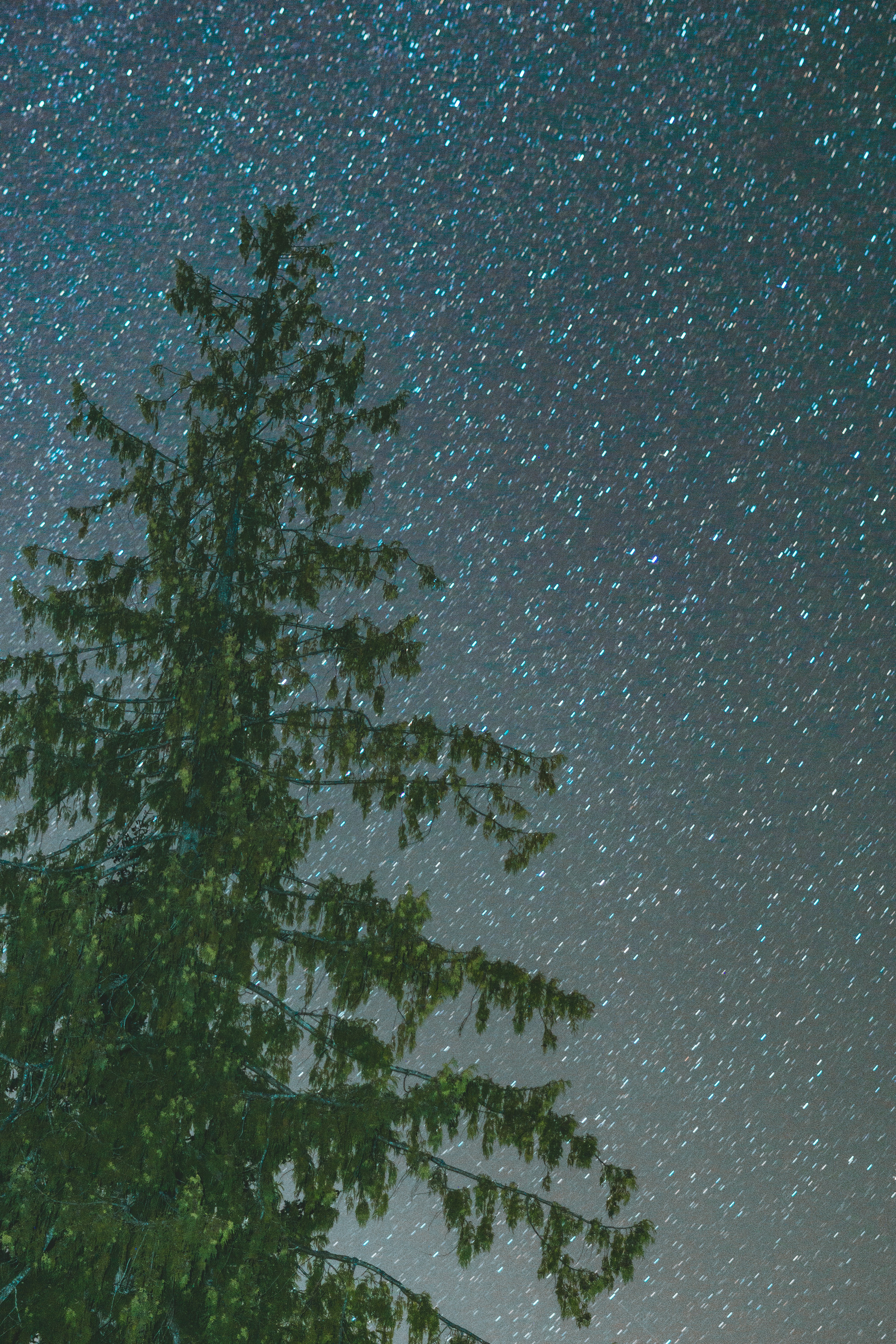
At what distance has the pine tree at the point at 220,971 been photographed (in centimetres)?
693

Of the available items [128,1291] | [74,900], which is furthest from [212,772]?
[128,1291]

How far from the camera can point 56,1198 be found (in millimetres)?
6656

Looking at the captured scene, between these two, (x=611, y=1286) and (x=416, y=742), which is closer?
(x=611, y=1286)

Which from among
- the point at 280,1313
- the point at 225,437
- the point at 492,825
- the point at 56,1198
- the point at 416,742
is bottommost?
the point at 280,1313

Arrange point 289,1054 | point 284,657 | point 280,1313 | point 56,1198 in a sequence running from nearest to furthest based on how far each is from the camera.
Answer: point 56,1198
point 280,1313
point 289,1054
point 284,657

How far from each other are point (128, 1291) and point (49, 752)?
11.3 feet

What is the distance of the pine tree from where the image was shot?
6934mm

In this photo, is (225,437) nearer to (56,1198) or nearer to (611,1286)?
(56,1198)

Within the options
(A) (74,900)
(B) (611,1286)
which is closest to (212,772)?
(A) (74,900)

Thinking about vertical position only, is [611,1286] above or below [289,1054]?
below

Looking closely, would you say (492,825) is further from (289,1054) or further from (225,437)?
(225,437)

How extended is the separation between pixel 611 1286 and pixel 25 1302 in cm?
341

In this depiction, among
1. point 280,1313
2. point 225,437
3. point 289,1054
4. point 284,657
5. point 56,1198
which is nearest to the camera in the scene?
point 56,1198

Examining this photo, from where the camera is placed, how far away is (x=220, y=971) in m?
7.76
